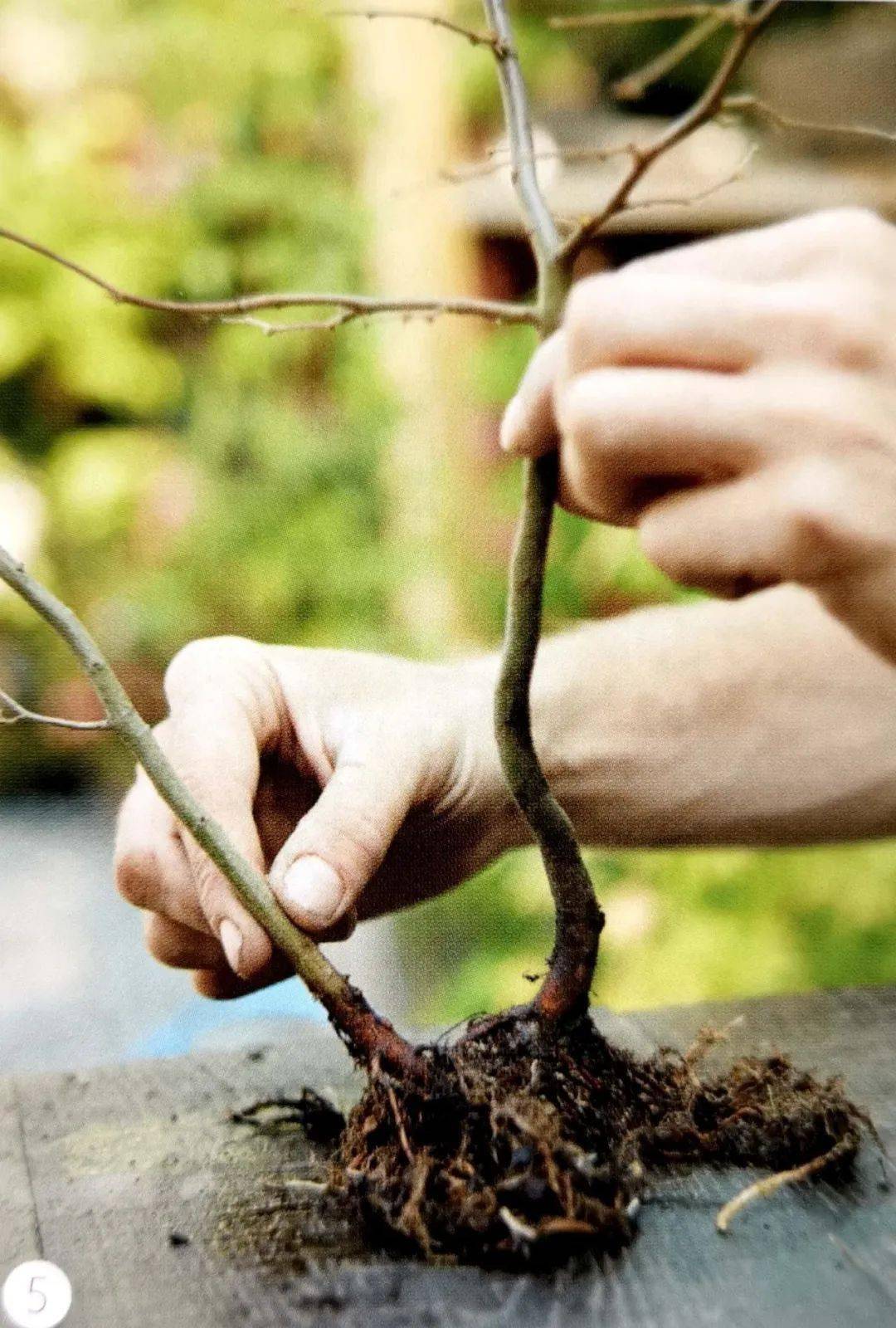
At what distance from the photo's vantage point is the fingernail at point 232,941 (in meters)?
0.57

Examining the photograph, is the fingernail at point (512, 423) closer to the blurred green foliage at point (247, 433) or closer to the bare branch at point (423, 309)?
the bare branch at point (423, 309)

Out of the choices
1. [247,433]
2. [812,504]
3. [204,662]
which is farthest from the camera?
[247,433]

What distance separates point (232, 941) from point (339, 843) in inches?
2.5

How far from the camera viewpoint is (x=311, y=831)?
59cm

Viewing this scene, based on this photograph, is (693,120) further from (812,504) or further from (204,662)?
(204,662)

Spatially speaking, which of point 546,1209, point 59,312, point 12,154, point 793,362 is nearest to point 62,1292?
point 546,1209

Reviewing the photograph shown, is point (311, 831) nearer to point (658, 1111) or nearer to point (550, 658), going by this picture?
point (658, 1111)

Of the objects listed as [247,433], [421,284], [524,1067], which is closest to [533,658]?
[524,1067]

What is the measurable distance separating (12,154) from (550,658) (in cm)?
79

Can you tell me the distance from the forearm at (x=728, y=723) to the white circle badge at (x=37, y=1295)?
423mm

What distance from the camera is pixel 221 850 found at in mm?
554

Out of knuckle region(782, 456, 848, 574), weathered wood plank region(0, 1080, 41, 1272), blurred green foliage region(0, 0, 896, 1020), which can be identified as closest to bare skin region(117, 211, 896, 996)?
knuckle region(782, 456, 848, 574)

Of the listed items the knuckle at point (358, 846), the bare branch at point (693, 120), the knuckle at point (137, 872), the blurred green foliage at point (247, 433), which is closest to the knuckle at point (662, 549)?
the bare branch at point (693, 120)

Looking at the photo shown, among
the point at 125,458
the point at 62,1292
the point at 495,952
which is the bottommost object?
the point at 495,952
